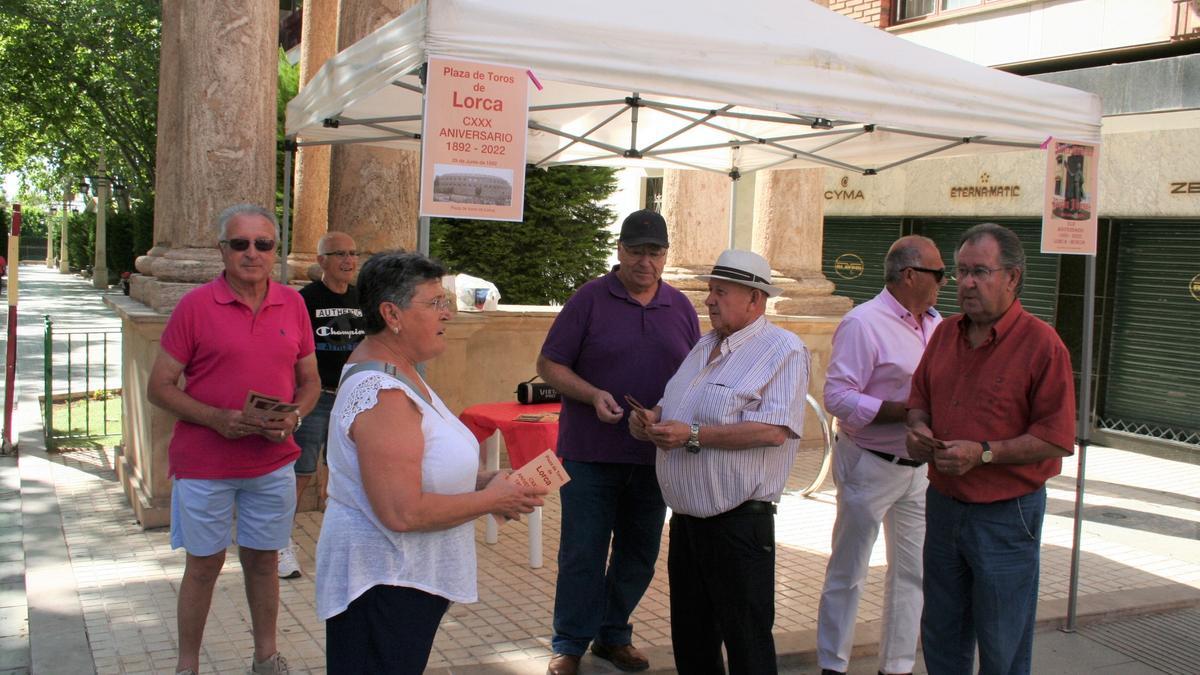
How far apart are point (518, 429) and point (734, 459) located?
2.21 m

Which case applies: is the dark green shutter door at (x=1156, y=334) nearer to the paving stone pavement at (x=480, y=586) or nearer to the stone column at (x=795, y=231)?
the paving stone pavement at (x=480, y=586)

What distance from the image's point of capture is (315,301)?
5.92 metres

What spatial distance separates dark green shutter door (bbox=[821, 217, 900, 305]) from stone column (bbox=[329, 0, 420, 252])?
7790 mm

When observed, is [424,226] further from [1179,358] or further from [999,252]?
[1179,358]

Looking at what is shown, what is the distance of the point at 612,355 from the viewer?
4.34 m

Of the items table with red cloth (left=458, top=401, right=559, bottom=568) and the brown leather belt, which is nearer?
the brown leather belt

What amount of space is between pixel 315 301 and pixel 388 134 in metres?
1.40

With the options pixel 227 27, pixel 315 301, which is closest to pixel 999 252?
pixel 315 301

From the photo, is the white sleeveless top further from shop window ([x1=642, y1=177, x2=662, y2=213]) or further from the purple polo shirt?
shop window ([x1=642, y1=177, x2=662, y2=213])

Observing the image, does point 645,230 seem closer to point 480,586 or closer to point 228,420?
point 228,420

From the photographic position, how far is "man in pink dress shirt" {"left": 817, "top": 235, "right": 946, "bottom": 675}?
14.1ft

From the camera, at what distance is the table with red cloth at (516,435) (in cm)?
562

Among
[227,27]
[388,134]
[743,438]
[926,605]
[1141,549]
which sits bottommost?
[1141,549]

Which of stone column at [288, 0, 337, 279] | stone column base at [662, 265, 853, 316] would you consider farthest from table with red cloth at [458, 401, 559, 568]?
stone column at [288, 0, 337, 279]
